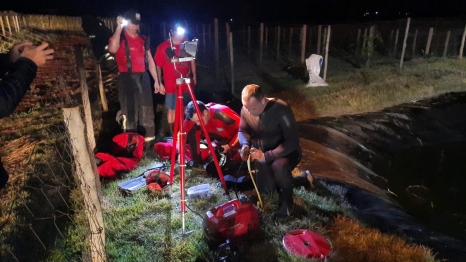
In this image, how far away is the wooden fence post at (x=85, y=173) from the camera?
245 cm

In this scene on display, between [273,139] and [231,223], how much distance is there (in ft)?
3.53

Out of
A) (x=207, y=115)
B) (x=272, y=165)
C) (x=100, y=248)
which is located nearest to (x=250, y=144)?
(x=272, y=165)

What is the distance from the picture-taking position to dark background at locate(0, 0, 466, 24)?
28.5 meters

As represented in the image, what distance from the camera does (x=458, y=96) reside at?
31.2 feet

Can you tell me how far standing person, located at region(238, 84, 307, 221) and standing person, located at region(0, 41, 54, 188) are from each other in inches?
75.8

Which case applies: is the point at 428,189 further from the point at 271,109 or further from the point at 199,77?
the point at 199,77

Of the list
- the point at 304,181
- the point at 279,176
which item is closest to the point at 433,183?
the point at 304,181

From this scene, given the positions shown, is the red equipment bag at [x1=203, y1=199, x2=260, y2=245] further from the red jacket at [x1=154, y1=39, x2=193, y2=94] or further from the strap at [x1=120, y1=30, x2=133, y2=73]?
the strap at [x1=120, y1=30, x2=133, y2=73]

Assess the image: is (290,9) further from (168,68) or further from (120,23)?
(120,23)

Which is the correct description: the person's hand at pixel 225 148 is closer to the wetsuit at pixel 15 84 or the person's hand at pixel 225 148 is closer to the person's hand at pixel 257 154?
the person's hand at pixel 257 154

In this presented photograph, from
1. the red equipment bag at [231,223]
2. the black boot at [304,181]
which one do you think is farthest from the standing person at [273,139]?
the black boot at [304,181]

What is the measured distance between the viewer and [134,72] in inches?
201

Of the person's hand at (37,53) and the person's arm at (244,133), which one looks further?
the person's arm at (244,133)

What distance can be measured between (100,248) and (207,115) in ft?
6.96
